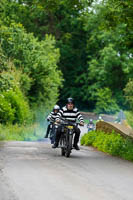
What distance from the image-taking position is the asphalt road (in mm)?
8188

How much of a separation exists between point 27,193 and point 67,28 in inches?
→ 2490

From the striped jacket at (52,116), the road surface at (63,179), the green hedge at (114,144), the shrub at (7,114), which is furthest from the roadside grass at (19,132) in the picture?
the road surface at (63,179)

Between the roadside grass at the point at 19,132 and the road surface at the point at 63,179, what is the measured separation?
42.1 feet

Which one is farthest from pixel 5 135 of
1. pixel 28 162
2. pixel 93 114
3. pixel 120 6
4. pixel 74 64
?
pixel 74 64

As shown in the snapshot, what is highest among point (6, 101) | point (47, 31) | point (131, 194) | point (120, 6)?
point (47, 31)

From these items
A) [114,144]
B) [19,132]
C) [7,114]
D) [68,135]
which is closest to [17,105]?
[7,114]

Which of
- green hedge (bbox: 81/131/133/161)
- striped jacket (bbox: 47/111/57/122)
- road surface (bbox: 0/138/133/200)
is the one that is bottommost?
road surface (bbox: 0/138/133/200)

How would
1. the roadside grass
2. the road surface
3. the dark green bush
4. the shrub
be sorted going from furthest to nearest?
1. the dark green bush
2. the shrub
3. the roadside grass
4. the road surface

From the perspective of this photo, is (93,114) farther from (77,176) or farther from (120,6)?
(77,176)

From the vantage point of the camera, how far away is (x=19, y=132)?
31281 mm

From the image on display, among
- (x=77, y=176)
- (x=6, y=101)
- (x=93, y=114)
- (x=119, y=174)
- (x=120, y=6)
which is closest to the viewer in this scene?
(x=77, y=176)

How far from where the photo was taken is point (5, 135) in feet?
90.2

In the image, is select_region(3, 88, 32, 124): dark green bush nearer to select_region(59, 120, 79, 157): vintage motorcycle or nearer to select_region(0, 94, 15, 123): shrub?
select_region(0, 94, 15, 123): shrub

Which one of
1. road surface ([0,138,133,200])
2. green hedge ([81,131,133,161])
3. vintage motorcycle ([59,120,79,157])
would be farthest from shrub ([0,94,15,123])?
road surface ([0,138,133,200])
